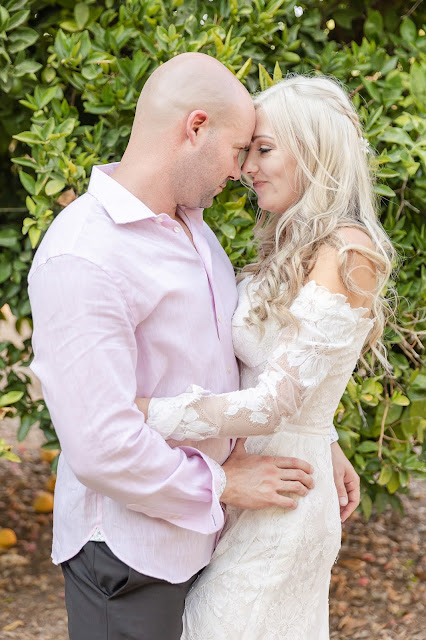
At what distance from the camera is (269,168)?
238 cm

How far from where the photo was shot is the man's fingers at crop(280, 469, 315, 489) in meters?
2.26

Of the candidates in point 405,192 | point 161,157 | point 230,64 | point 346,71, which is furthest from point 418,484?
point 161,157

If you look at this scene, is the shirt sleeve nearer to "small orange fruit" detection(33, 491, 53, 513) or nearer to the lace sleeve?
the lace sleeve

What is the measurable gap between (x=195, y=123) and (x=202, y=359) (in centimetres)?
59

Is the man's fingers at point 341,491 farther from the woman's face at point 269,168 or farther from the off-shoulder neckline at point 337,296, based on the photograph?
the woman's face at point 269,168

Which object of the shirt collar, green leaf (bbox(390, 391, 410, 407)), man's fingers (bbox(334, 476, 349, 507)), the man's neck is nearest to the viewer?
the shirt collar

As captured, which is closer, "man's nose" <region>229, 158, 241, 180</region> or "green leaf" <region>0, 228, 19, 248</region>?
"man's nose" <region>229, 158, 241, 180</region>

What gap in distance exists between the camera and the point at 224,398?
2.09m

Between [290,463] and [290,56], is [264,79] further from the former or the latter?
[290,463]

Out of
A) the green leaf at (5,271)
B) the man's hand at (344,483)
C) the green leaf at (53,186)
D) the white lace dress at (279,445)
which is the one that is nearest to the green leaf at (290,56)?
the green leaf at (53,186)

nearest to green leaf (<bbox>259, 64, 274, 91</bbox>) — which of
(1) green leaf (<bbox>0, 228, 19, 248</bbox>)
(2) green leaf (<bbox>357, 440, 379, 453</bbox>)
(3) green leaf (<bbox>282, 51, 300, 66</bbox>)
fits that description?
(3) green leaf (<bbox>282, 51, 300, 66</bbox>)

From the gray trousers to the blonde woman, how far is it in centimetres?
17

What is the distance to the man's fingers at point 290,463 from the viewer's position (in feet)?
7.53

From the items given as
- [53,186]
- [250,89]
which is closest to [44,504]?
[53,186]
